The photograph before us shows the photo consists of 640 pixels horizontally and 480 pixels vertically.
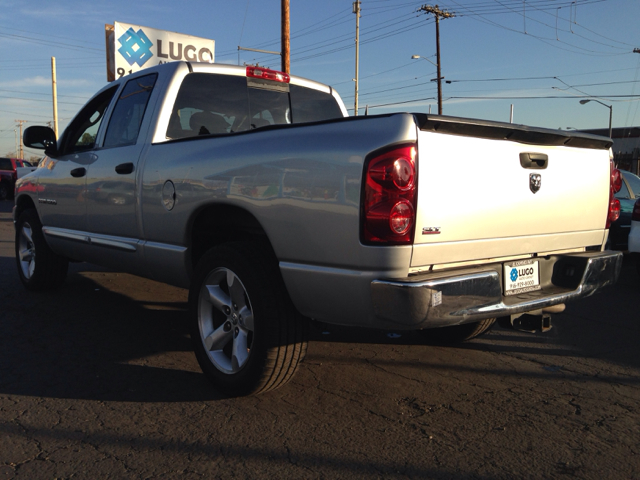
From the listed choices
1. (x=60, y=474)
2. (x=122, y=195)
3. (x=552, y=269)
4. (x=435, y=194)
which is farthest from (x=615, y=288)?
(x=60, y=474)

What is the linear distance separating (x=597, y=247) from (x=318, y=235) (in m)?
1.97

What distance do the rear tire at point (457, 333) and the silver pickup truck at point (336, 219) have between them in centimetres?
2

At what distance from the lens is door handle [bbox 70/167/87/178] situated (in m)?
4.88

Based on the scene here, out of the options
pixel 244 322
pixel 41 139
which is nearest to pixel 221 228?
pixel 244 322

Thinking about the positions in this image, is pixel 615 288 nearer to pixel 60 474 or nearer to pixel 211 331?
pixel 211 331

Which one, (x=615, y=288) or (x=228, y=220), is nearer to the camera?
(x=228, y=220)

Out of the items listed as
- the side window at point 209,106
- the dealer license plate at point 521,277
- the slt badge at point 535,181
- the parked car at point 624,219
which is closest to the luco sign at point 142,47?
the parked car at point 624,219

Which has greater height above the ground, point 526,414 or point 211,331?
point 211,331

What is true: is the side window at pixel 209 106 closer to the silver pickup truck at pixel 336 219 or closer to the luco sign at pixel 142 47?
the silver pickup truck at pixel 336 219

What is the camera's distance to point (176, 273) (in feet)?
12.8

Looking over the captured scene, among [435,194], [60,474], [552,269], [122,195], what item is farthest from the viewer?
[122,195]

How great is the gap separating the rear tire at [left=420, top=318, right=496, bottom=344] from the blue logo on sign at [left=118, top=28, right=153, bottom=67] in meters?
20.0

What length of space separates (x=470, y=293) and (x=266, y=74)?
2.89m

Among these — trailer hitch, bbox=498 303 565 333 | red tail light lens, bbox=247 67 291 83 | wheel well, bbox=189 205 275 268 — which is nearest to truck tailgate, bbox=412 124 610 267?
trailer hitch, bbox=498 303 565 333
